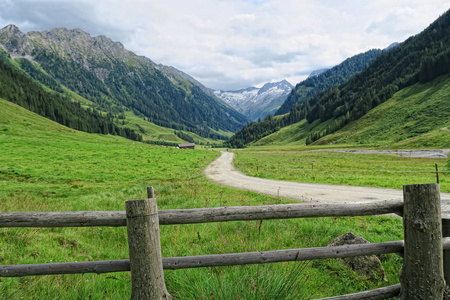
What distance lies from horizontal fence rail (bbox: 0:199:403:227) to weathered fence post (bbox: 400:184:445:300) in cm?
30

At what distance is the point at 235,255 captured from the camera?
3773 mm

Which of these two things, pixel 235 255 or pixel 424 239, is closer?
pixel 424 239

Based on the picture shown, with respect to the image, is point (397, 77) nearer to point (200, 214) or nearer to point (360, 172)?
point (360, 172)

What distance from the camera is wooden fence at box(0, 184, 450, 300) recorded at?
333 centimetres

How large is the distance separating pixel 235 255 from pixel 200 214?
882 millimetres

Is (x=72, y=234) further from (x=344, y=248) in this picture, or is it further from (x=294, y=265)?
(x=344, y=248)

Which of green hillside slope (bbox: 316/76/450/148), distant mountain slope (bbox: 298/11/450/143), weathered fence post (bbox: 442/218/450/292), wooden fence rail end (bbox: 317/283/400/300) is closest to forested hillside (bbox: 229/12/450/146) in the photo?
distant mountain slope (bbox: 298/11/450/143)

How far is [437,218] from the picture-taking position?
3578 mm

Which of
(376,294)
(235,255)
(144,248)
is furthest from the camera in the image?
(376,294)

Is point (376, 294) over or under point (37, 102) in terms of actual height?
under

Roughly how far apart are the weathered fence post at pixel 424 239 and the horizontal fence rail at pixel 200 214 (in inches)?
11.9

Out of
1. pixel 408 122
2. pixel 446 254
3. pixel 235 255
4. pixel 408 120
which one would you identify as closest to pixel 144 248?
pixel 235 255

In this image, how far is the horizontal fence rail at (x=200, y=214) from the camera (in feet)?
11.5

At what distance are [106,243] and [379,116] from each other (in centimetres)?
15668
